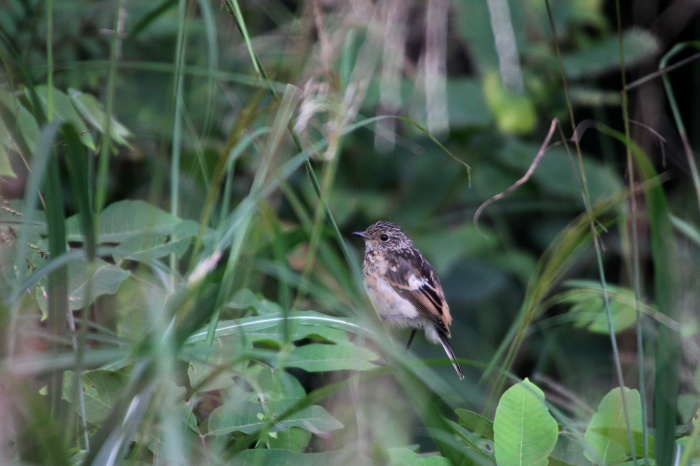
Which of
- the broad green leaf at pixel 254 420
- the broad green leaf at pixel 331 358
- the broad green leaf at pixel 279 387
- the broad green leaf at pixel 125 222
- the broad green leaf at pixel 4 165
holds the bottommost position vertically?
the broad green leaf at pixel 279 387

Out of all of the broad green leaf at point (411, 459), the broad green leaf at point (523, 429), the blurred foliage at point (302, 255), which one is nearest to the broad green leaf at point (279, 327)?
the blurred foliage at point (302, 255)

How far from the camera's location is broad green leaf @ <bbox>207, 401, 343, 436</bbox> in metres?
1.95

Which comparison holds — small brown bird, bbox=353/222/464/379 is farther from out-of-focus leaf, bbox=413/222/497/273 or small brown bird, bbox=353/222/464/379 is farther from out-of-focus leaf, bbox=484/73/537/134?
out-of-focus leaf, bbox=484/73/537/134

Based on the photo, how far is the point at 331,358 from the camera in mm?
2203

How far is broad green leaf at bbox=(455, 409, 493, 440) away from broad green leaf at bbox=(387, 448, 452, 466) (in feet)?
0.44

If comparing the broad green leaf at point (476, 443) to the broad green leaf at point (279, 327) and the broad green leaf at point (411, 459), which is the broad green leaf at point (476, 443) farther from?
the broad green leaf at point (279, 327)

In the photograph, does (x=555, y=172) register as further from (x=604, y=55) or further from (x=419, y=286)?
(x=419, y=286)

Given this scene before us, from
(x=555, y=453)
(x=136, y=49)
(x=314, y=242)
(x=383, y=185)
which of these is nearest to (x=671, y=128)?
(x=383, y=185)

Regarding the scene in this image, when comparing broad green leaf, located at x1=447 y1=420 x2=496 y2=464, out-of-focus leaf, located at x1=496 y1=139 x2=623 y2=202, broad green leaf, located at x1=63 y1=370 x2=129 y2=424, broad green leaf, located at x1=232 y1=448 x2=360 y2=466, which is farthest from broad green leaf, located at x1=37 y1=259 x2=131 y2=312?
out-of-focus leaf, located at x1=496 y1=139 x2=623 y2=202

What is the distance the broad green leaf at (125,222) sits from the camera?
2.31 m

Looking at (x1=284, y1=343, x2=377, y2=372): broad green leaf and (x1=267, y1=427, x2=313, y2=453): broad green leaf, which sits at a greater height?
(x1=284, y1=343, x2=377, y2=372): broad green leaf

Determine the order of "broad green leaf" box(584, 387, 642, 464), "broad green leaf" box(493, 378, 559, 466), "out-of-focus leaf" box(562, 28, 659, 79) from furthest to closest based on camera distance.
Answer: "out-of-focus leaf" box(562, 28, 659, 79) < "broad green leaf" box(584, 387, 642, 464) < "broad green leaf" box(493, 378, 559, 466)

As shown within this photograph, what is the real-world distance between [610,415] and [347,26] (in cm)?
238

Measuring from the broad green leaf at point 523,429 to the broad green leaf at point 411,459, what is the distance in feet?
0.45
